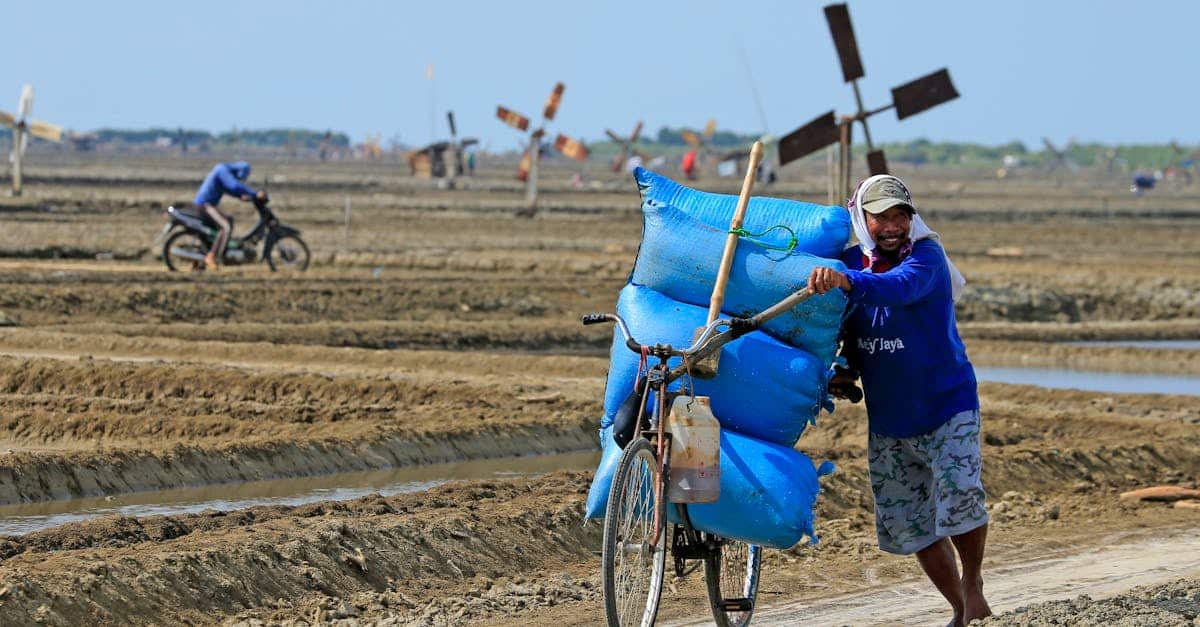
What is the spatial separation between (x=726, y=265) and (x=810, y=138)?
1354 centimetres

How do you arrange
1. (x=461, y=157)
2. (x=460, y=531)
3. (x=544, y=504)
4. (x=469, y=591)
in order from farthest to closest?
(x=461, y=157)
(x=544, y=504)
(x=460, y=531)
(x=469, y=591)

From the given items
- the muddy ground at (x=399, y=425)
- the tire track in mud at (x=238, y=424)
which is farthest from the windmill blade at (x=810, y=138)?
the tire track in mud at (x=238, y=424)

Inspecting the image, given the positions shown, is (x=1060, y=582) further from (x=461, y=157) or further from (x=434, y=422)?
(x=461, y=157)

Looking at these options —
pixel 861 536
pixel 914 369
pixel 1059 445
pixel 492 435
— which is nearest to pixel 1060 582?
pixel 861 536

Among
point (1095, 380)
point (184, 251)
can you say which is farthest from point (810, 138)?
point (184, 251)

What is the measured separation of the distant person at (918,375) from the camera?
5910 millimetres

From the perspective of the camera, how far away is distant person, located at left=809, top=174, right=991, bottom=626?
19.4ft

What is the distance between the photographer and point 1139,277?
27.2 meters

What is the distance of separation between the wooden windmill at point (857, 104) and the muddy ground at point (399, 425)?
2697mm

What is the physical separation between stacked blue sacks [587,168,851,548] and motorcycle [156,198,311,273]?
54.7ft

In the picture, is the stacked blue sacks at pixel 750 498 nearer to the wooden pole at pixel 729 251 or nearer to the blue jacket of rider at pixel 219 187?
the wooden pole at pixel 729 251

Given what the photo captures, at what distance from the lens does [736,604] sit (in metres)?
6.25

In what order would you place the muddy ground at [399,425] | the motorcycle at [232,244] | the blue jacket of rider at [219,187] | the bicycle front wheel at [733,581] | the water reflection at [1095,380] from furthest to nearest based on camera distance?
the motorcycle at [232,244], the blue jacket of rider at [219,187], the water reflection at [1095,380], the muddy ground at [399,425], the bicycle front wheel at [733,581]

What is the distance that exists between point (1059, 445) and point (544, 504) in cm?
464
